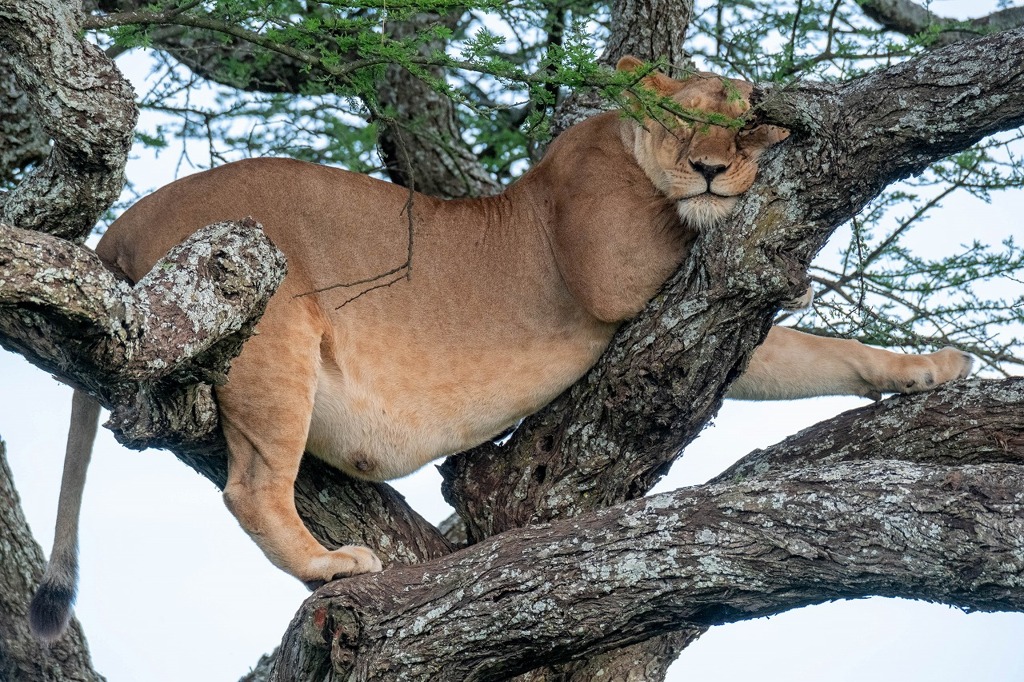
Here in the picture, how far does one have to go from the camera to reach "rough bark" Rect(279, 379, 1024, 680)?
2.86 m

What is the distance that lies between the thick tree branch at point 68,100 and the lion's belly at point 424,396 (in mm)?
Answer: 989

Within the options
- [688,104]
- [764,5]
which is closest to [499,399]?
[688,104]

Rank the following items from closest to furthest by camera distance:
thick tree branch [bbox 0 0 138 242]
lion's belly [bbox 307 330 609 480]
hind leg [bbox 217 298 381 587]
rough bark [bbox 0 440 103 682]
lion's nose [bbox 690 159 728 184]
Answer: thick tree branch [bbox 0 0 138 242]
lion's nose [bbox 690 159 728 184]
hind leg [bbox 217 298 381 587]
lion's belly [bbox 307 330 609 480]
rough bark [bbox 0 440 103 682]

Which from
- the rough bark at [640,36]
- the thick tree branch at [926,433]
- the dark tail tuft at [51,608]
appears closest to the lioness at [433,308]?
the dark tail tuft at [51,608]

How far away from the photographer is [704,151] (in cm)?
361

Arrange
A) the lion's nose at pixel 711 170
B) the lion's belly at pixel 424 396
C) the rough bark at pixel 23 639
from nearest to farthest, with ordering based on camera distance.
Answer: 1. the lion's nose at pixel 711 170
2. the lion's belly at pixel 424 396
3. the rough bark at pixel 23 639

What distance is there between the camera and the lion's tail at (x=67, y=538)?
150 inches

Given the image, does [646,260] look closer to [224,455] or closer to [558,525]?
[558,525]

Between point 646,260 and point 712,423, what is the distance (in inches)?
25.6

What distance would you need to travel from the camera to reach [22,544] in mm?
4512

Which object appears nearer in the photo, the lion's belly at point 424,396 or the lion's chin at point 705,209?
the lion's chin at point 705,209

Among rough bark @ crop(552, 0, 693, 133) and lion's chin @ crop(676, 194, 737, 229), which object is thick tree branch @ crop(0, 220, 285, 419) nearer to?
lion's chin @ crop(676, 194, 737, 229)

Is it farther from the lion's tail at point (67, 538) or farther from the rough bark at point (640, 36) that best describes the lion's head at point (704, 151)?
the lion's tail at point (67, 538)

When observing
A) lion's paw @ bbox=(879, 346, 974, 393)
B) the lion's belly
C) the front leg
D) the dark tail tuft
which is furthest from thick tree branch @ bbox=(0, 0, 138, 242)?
lion's paw @ bbox=(879, 346, 974, 393)
